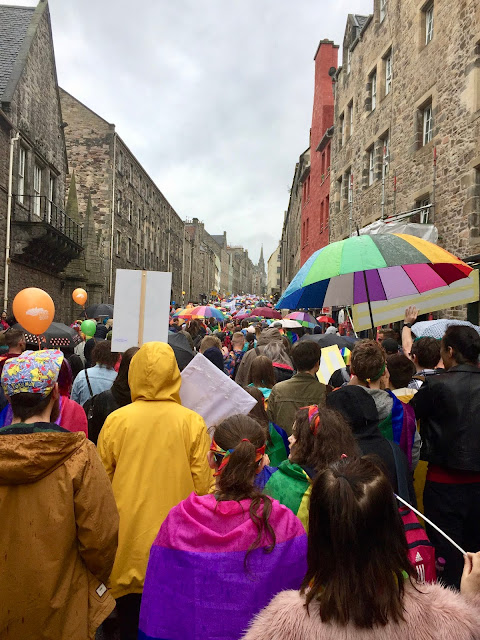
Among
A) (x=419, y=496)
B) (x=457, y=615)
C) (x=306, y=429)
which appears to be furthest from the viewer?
(x=419, y=496)

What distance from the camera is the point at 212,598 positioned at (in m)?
1.94

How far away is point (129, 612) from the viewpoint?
287 centimetres

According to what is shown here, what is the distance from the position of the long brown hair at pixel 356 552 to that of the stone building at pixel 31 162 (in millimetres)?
16438

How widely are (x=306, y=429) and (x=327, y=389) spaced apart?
6.53 ft

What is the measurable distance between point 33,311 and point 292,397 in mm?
5116

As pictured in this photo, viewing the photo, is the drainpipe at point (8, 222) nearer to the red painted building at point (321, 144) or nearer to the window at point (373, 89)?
the window at point (373, 89)

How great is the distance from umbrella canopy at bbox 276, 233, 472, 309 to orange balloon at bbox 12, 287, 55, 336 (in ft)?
13.3

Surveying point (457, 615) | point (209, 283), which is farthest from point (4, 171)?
point (209, 283)

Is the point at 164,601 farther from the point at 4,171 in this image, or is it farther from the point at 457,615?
the point at 4,171

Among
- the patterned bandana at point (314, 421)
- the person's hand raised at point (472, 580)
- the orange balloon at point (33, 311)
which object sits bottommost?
the person's hand raised at point (472, 580)

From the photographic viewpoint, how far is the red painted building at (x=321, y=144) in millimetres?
27594

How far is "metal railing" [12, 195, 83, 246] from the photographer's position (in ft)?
57.7

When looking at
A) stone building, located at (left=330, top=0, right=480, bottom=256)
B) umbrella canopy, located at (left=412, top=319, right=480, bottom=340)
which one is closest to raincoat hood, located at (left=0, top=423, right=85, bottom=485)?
umbrella canopy, located at (left=412, top=319, right=480, bottom=340)

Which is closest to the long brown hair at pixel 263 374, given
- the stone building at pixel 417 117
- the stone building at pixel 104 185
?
the stone building at pixel 417 117
